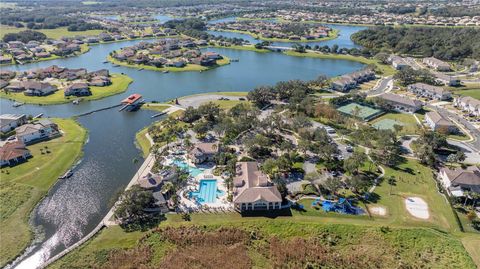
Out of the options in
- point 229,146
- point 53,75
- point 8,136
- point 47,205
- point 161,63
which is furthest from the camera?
point 161,63

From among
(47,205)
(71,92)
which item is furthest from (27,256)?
(71,92)

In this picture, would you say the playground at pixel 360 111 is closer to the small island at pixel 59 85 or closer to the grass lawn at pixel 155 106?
the grass lawn at pixel 155 106

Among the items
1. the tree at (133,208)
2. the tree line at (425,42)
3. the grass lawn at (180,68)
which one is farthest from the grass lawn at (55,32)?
the tree at (133,208)

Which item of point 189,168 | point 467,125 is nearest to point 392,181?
point 189,168

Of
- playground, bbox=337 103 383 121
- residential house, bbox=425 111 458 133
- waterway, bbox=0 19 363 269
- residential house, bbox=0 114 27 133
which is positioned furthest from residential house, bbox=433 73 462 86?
residential house, bbox=0 114 27 133

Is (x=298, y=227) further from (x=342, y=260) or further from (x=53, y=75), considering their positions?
(x=53, y=75)

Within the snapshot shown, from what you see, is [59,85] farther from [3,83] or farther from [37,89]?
[3,83]
